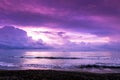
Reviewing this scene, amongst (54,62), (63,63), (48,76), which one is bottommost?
(48,76)

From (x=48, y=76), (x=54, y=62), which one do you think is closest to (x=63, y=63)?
(x=54, y=62)

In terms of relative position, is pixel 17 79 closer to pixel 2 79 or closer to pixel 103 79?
pixel 2 79

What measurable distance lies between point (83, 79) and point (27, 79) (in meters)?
4.66

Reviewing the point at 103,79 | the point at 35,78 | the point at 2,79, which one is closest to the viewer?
the point at 2,79

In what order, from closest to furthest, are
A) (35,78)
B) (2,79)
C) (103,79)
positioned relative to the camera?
(2,79)
(35,78)
(103,79)

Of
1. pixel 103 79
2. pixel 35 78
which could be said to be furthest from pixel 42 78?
pixel 103 79

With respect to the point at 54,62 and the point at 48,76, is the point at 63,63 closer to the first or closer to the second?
the point at 54,62

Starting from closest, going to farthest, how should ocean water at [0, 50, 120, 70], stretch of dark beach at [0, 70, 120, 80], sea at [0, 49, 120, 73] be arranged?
stretch of dark beach at [0, 70, 120, 80]
sea at [0, 49, 120, 73]
ocean water at [0, 50, 120, 70]

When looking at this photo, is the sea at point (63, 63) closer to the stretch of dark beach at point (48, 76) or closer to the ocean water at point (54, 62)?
the ocean water at point (54, 62)

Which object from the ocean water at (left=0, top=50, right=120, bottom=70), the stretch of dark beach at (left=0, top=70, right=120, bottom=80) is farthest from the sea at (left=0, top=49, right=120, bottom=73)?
the stretch of dark beach at (left=0, top=70, right=120, bottom=80)

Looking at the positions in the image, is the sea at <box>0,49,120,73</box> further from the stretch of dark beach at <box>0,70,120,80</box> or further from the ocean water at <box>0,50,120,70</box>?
the stretch of dark beach at <box>0,70,120,80</box>

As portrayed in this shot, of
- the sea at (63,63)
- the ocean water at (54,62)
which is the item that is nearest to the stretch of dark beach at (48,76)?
the sea at (63,63)

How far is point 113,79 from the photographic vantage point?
21.2m

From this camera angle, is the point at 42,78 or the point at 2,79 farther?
the point at 42,78
